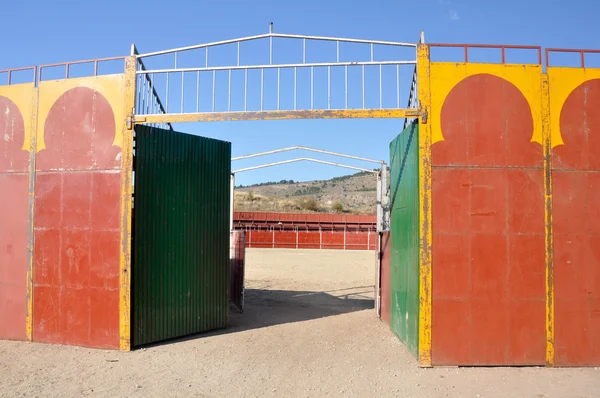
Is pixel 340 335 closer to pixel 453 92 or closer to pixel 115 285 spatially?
pixel 115 285

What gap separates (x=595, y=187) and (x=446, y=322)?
3.29 metres

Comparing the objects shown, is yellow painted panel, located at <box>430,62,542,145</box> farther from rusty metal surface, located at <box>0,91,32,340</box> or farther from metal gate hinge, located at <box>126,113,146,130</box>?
rusty metal surface, located at <box>0,91,32,340</box>

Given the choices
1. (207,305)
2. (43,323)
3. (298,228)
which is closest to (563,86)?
(207,305)

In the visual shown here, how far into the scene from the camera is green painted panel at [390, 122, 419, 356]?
8344 millimetres

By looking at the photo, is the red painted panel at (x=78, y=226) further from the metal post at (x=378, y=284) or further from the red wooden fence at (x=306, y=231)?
the red wooden fence at (x=306, y=231)

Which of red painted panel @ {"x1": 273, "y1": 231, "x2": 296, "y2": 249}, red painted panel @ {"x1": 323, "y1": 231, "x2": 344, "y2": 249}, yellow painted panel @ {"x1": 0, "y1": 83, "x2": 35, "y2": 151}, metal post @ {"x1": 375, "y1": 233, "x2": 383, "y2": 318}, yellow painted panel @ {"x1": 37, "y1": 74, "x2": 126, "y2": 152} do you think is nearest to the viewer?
yellow painted panel @ {"x1": 37, "y1": 74, "x2": 126, "y2": 152}

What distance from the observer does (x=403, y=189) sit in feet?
31.6

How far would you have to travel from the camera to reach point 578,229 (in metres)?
7.94

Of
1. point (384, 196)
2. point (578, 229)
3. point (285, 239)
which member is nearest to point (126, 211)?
point (384, 196)

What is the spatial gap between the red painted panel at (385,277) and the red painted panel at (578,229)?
3.76 metres

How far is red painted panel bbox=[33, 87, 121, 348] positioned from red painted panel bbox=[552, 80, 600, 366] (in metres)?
7.44

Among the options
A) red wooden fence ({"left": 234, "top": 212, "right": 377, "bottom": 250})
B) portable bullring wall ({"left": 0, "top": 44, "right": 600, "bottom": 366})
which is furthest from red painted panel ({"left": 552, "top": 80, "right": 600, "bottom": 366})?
red wooden fence ({"left": 234, "top": 212, "right": 377, "bottom": 250})

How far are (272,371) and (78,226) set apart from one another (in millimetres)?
4435

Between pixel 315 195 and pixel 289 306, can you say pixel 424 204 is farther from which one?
pixel 315 195
